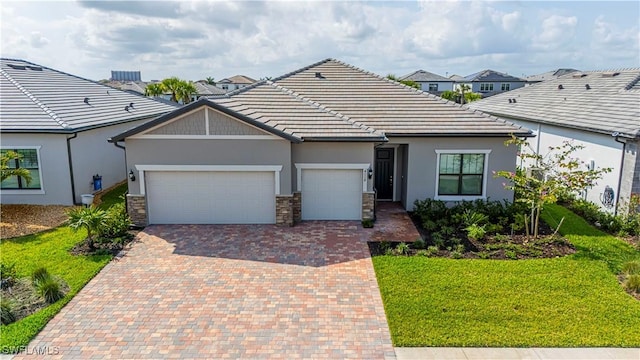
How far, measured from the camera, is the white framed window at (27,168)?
15.3 m

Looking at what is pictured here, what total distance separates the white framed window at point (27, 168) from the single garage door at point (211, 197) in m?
5.04

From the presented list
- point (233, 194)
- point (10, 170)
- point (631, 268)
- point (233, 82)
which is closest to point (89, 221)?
point (233, 194)

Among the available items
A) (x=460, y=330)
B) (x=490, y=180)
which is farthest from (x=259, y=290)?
(x=490, y=180)

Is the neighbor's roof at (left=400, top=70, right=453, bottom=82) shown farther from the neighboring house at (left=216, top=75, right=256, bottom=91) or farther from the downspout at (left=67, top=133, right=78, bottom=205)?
the downspout at (left=67, top=133, right=78, bottom=205)

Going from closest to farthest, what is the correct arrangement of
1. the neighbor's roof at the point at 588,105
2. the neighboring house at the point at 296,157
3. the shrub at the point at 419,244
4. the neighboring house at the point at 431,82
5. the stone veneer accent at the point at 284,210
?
the shrub at the point at 419,244, the neighboring house at the point at 296,157, the stone veneer accent at the point at 284,210, the neighbor's roof at the point at 588,105, the neighboring house at the point at 431,82

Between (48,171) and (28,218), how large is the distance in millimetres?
1914

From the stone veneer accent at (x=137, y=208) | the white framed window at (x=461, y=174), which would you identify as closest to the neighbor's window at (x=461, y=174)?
the white framed window at (x=461, y=174)

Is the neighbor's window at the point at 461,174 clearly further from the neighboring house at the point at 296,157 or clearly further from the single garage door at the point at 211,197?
the single garage door at the point at 211,197

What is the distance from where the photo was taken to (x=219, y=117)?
12992 millimetres

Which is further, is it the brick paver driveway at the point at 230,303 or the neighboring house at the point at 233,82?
the neighboring house at the point at 233,82

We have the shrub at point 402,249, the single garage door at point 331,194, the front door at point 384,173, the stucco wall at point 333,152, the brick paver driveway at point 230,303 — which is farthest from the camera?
the front door at point 384,173

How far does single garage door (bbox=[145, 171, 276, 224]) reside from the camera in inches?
538

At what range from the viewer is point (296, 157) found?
13953 mm

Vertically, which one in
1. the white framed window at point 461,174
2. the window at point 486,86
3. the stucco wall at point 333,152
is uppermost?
the window at point 486,86
